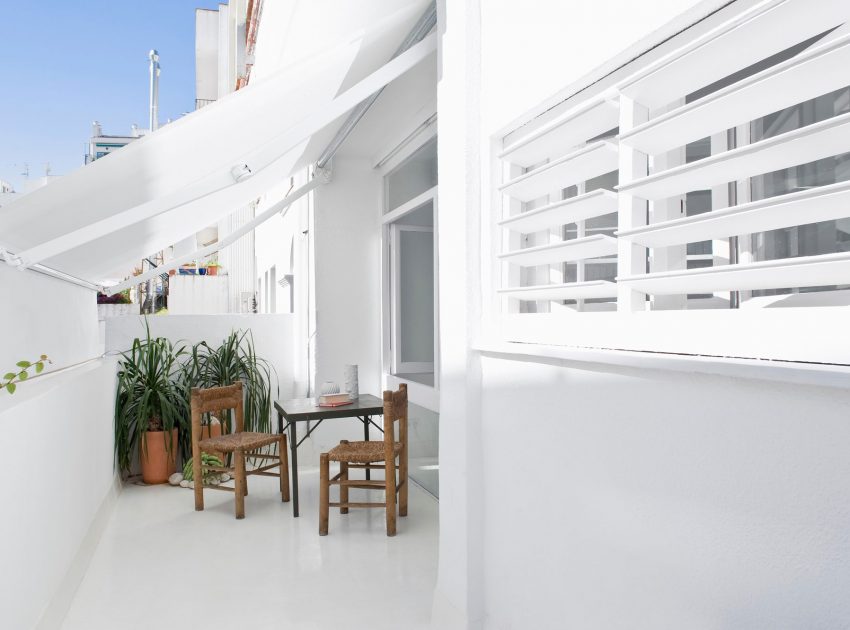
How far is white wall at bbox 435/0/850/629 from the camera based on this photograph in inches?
47.6

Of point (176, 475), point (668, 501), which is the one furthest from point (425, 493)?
point (668, 501)

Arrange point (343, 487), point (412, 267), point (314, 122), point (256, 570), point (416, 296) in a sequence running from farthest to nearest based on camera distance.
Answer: point (412, 267), point (416, 296), point (343, 487), point (256, 570), point (314, 122)

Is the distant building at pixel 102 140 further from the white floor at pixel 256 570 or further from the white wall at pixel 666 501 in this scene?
the white wall at pixel 666 501

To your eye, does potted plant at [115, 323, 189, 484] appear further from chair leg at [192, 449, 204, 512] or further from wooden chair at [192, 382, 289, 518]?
chair leg at [192, 449, 204, 512]

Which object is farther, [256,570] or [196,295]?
[196,295]

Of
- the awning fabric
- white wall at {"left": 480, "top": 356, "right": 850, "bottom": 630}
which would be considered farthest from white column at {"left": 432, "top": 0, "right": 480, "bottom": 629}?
the awning fabric

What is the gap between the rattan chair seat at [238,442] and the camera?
422cm

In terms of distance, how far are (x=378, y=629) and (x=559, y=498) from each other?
116 centimetres

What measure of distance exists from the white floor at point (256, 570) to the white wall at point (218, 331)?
5.35 feet

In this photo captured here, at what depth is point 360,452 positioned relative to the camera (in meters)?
3.79

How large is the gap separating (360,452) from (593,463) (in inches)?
88.0

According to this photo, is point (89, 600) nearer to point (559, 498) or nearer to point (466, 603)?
point (466, 603)

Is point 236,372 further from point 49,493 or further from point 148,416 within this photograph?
point 49,493

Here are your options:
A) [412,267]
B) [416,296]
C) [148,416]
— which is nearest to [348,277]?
[412,267]
